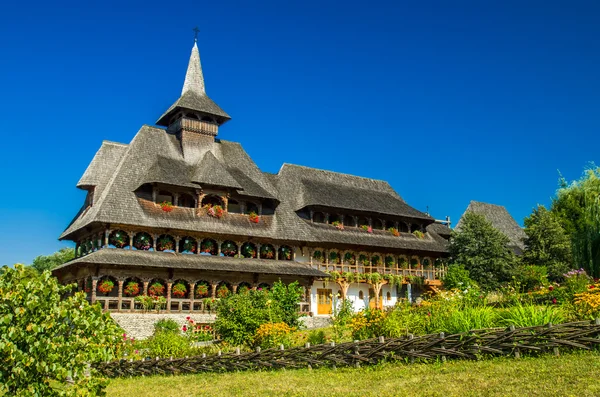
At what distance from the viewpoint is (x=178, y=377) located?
17.7 meters

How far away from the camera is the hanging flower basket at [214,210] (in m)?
35.9

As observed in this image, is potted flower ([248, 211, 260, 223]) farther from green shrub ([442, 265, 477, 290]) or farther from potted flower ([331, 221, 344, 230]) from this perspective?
green shrub ([442, 265, 477, 290])

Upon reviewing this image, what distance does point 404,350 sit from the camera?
47.3 feet

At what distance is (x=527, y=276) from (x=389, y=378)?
92.0 feet

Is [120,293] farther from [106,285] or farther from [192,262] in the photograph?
[192,262]

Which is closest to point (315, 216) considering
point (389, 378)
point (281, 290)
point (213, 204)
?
point (213, 204)

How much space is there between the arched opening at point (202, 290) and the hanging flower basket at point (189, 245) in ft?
6.03

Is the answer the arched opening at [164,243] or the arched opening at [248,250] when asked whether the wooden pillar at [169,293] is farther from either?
the arched opening at [248,250]

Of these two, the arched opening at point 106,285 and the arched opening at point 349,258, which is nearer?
the arched opening at point 106,285

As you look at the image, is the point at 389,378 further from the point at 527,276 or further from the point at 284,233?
the point at 527,276

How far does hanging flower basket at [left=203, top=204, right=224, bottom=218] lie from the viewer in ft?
118

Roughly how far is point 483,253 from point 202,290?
63.9ft

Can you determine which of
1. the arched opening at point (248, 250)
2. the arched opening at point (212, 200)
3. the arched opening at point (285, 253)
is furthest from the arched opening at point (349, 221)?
the arched opening at point (212, 200)

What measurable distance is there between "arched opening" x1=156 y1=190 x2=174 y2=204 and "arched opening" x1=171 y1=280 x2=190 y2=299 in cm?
473
